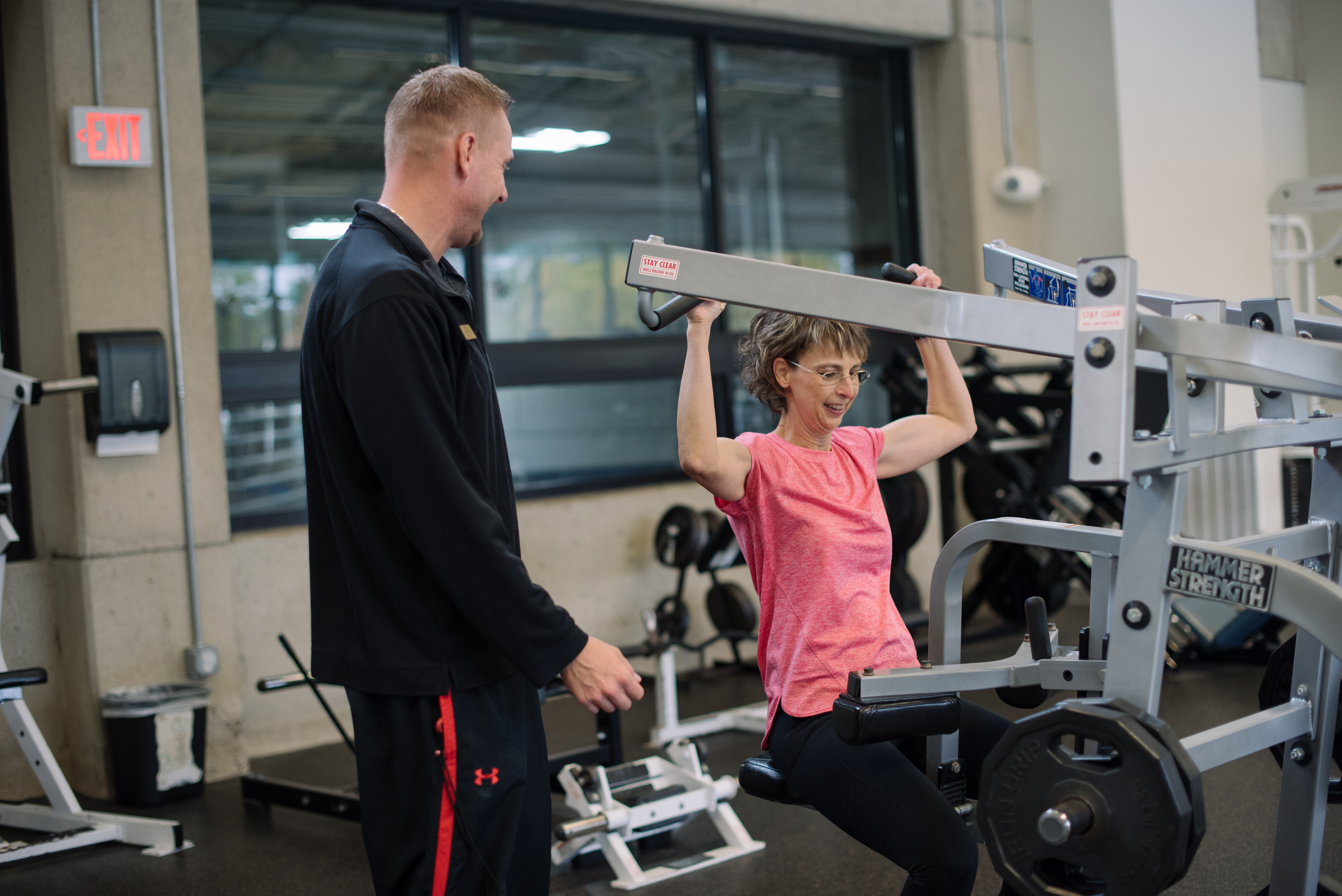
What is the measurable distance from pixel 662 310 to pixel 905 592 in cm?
315

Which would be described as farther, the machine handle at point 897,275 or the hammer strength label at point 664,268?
the machine handle at point 897,275

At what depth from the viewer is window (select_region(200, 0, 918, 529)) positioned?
14.0ft

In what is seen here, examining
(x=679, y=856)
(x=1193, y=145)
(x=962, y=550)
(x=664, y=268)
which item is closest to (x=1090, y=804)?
(x=962, y=550)

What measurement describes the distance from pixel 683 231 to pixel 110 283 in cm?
256

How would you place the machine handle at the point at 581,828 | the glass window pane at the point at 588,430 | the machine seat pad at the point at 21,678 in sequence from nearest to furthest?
the machine handle at the point at 581,828, the machine seat pad at the point at 21,678, the glass window pane at the point at 588,430

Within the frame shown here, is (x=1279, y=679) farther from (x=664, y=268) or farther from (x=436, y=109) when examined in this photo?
(x=436, y=109)

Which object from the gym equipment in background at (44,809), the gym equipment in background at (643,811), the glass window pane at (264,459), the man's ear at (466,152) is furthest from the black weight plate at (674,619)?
the man's ear at (466,152)

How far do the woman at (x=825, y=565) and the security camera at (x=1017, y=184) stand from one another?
379 centimetres

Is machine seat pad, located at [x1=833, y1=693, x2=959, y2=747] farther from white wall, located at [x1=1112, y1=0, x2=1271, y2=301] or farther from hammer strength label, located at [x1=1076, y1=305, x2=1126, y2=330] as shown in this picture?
white wall, located at [x1=1112, y1=0, x2=1271, y2=301]

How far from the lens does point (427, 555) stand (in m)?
1.33

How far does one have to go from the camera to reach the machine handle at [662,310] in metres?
1.46

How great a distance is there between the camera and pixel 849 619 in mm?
1688

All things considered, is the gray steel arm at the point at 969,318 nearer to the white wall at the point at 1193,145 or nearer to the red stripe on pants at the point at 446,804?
the red stripe on pants at the point at 446,804

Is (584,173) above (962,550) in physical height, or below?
above
